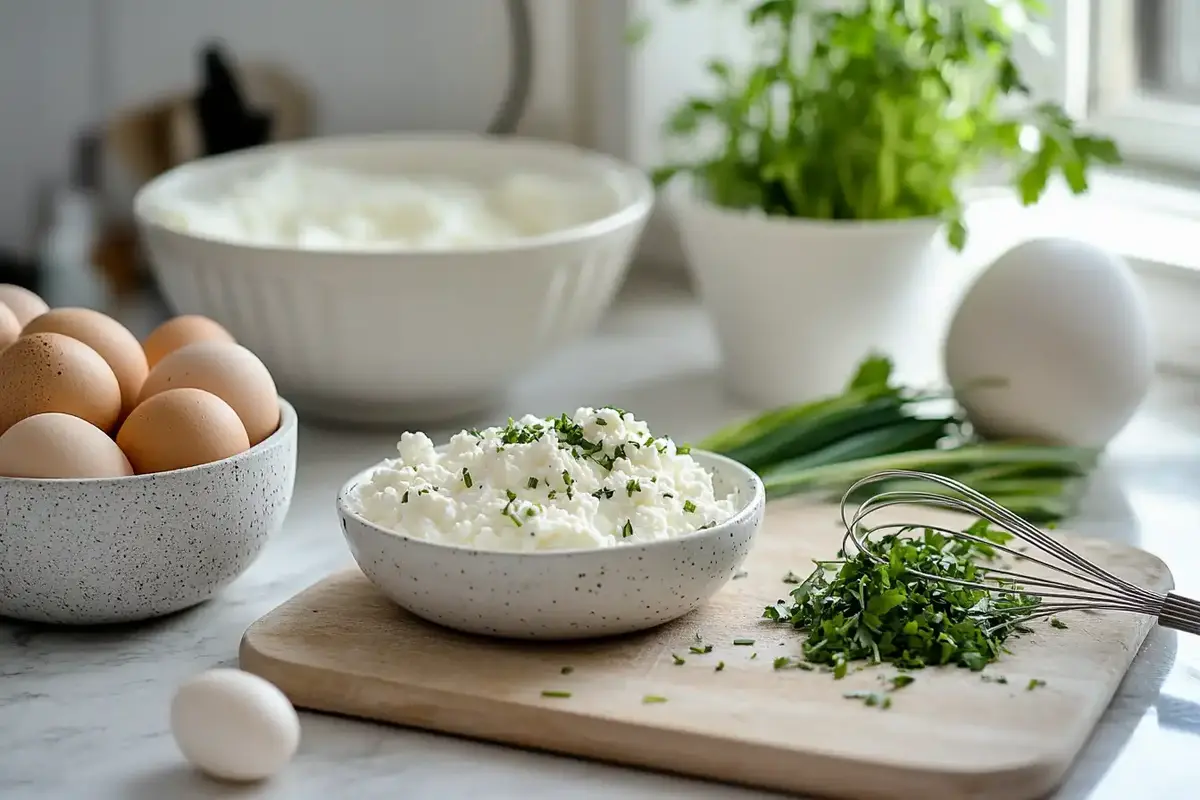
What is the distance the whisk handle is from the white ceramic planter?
22.6 inches

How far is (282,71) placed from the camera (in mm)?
2049

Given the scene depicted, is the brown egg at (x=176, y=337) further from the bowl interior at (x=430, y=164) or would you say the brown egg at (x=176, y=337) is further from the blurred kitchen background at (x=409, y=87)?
the blurred kitchen background at (x=409, y=87)

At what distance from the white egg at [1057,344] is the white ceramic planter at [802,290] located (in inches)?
4.6

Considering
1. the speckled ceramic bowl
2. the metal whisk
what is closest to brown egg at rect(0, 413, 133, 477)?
the speckled ceramic bowl

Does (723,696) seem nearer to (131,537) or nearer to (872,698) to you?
(872,698)

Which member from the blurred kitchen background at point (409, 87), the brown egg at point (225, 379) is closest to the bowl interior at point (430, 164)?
the blurred kitchen background at point (409, 87)

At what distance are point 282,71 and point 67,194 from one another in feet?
1.05

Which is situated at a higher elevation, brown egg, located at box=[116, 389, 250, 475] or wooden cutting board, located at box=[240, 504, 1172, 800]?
brown egg, located at box=[116, 389, 250, 475]

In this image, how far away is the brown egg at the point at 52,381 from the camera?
101 cm

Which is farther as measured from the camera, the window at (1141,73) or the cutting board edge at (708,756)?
the window at (1141,73)

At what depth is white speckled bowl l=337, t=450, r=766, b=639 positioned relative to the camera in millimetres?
941

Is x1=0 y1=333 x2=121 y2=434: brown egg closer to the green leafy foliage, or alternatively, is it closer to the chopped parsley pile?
the chopped parsley pile

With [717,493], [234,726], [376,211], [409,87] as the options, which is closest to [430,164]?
[376,211]

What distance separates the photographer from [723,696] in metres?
0.91
